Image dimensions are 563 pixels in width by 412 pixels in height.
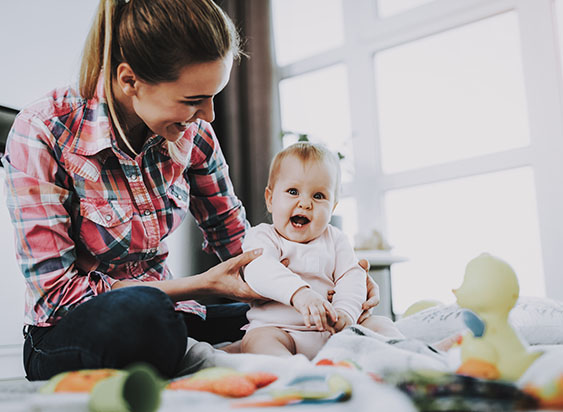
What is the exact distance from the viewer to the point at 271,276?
3.49 ft

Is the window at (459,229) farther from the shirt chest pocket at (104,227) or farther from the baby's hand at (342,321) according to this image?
the shirt chest pocket at (104,227)

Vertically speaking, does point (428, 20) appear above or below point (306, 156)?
above

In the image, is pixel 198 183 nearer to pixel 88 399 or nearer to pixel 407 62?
pixel 88 399

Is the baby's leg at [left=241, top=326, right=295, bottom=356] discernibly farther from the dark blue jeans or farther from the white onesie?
the dark blue jeans

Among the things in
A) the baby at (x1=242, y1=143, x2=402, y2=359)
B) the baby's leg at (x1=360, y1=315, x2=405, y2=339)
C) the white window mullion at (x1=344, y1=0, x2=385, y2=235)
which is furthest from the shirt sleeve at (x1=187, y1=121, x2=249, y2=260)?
the white window mullion at (x1=344, y1=0, x2=385, y2=235)

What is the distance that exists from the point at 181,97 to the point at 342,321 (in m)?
0.57

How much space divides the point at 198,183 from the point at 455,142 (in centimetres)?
156

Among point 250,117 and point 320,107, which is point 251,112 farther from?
point 320,107

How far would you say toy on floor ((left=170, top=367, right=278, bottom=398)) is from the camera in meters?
0.66

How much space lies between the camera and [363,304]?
46.9 inches

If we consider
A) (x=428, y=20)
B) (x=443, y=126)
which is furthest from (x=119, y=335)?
(x=428, y=20)

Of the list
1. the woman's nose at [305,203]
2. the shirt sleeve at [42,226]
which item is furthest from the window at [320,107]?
the shirt sleeve at [42,226]

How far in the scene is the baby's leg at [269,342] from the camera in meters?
1.00

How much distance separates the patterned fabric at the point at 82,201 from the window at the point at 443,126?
5.07ft
